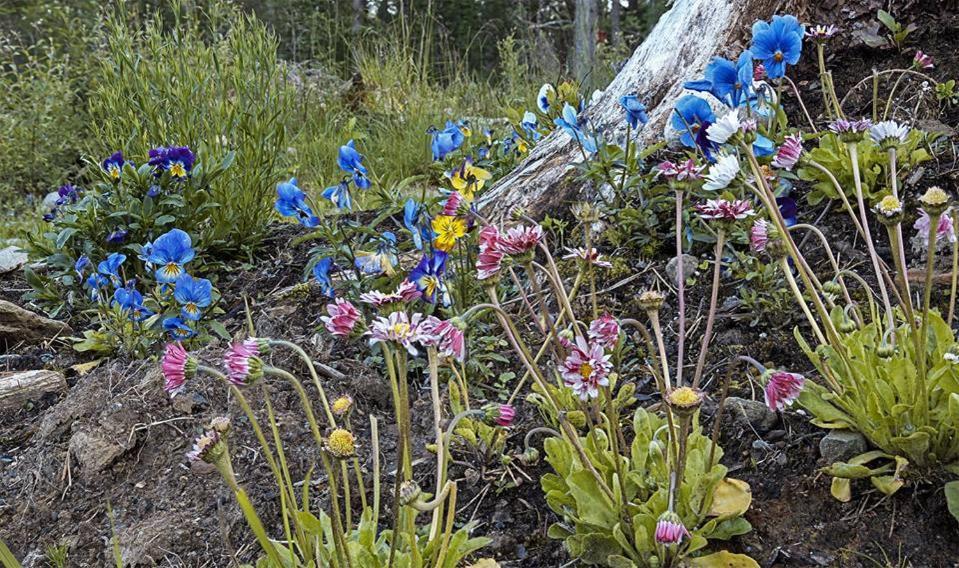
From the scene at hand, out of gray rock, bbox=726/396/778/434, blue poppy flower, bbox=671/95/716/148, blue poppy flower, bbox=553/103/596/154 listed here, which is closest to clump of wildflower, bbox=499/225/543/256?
gray rock, bbox=726/396/778/434

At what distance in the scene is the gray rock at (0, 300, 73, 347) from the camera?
111 inches

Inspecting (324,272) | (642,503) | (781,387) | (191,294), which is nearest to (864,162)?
(781,387)

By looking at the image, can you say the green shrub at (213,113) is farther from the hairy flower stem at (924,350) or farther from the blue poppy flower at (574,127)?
the hairy flower stem at (924,350)

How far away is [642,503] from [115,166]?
242 centimetres

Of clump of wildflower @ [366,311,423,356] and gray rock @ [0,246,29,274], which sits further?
gray rock @ [0,246,29,274]

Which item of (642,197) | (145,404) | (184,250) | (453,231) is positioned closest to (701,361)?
(453,231)

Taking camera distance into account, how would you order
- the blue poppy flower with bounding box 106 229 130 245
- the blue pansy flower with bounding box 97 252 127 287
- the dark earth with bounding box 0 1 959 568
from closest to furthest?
the dark earth with bounding box 0 1 959 568
the blue pansy flower with bounding box 97 252 127 287
the blue poppy flower with bounding box 106 229 130 245

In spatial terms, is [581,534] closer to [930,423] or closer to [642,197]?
[930,423]

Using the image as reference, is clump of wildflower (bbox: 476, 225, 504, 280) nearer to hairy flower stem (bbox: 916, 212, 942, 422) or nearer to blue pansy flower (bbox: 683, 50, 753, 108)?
hairy flower stem (bbox: 916, 212, 942, 422)

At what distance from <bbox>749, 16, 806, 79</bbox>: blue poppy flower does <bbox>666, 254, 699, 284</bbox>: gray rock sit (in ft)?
1.89

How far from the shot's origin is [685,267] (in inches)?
91.1

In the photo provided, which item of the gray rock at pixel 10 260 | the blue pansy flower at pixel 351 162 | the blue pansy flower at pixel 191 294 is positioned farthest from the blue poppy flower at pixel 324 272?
the gray rock at pixel 10 260

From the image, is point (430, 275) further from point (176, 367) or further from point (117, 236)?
point (117, 236)

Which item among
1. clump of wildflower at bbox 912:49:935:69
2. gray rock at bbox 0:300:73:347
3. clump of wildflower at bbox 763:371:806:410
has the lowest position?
gray rock at bbox 0:300:73:347
